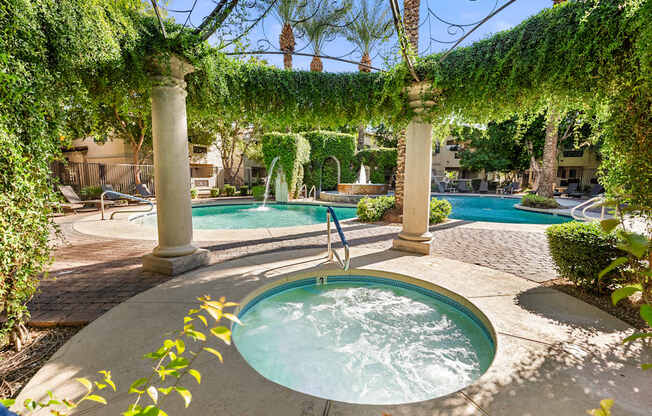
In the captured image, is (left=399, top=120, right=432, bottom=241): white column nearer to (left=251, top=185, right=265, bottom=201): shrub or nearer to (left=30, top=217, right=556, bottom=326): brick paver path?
(left=30, top=217, right=556, bottom=326): brick paver path

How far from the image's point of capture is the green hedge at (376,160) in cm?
2336

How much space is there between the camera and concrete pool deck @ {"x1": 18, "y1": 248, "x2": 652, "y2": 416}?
204 centimetres

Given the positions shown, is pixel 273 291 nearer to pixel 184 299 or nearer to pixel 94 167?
pixel 184 299

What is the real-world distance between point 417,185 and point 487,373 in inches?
153

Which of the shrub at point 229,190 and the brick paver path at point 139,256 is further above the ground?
the shrub at point 229,190

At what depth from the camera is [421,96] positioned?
17.5 feet

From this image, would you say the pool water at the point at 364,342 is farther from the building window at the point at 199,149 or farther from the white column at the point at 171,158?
the building window at the point at 199,149

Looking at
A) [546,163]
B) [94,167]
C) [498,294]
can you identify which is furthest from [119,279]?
[546,163]

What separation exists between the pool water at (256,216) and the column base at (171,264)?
530 centimetres

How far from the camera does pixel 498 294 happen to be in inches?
152

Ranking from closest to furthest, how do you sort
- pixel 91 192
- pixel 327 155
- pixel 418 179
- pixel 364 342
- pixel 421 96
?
pixel 364 342
pixel 421 96
pixel 418 179
pixel 91 192
pixel 327 155

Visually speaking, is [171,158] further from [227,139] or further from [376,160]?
[376,160]

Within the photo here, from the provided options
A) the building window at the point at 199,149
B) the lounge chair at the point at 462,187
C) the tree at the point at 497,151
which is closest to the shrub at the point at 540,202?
the lounge chair at the point at 462,187

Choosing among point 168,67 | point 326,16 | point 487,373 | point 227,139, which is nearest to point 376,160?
point 227,139
